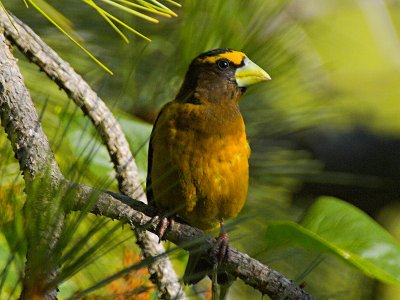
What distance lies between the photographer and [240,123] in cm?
269

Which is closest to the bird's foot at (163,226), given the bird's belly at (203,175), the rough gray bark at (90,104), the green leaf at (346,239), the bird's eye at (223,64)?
the rough gray bark at (90,104)

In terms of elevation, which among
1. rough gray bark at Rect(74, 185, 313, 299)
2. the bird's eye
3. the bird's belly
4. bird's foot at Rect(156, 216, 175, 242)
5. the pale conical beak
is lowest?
rough gray bark at Rect(74, 185, 313, 299)

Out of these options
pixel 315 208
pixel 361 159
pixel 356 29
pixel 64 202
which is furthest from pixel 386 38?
pixel 64 202

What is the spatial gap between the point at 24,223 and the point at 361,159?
2.88 meters

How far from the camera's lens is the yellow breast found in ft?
8.14

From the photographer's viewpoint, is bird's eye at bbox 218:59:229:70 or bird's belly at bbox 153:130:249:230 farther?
bird's eye at bbox 218:59:229:70

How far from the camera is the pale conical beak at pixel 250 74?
8.66ft

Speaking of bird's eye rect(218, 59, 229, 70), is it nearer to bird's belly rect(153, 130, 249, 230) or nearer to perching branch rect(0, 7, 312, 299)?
bird's belly rect(153, 130, 249, 230)

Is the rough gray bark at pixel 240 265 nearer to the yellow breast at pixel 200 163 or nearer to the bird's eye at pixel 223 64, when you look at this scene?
the yellow breast at pixel 200 163

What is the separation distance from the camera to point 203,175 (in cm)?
250

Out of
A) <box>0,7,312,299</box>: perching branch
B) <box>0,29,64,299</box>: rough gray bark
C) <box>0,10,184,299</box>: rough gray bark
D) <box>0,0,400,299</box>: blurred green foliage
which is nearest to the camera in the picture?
<box>0,29,64,299</box>: rough gray bark

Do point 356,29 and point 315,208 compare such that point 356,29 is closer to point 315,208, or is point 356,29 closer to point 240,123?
point 240,123

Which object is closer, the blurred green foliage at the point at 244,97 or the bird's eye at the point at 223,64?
the blurred green foliage at the point at 244,97

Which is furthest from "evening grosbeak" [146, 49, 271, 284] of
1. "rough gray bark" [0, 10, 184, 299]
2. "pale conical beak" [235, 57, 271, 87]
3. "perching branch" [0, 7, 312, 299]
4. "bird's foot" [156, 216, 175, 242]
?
"perching branch" [0, 7, 312, 299]
